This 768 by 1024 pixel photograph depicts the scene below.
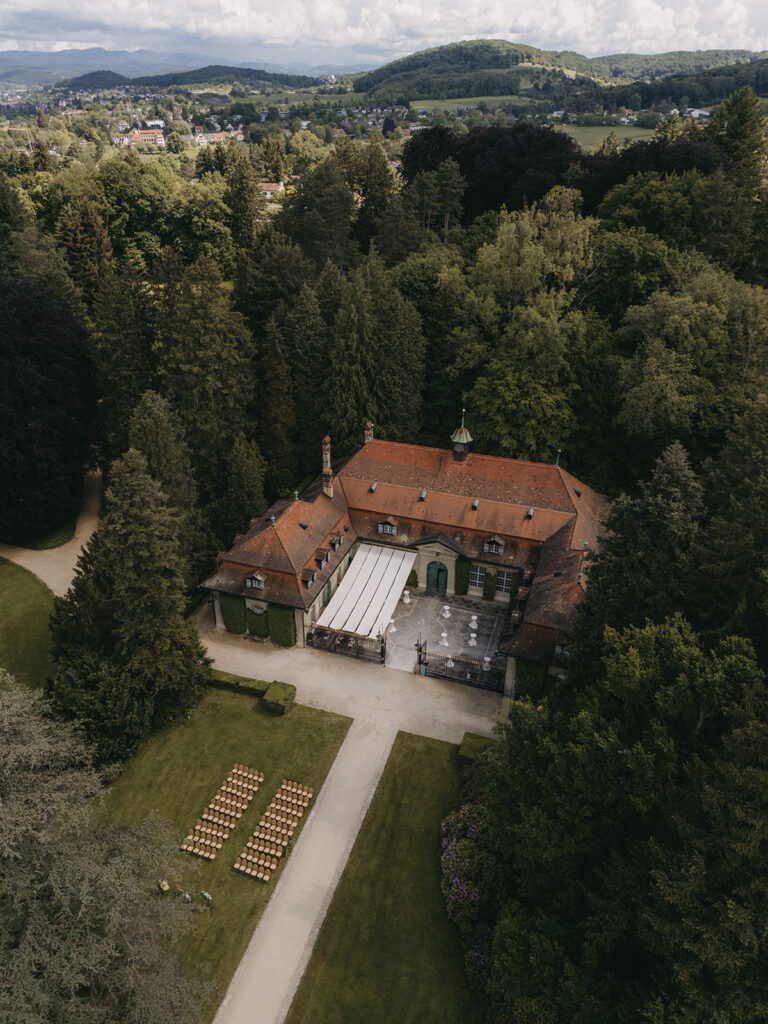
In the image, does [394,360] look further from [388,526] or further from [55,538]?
[55,538]

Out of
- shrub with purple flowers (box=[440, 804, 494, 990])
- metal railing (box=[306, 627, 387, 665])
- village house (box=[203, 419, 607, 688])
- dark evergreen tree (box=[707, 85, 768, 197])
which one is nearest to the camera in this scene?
shrub with purple flowers (box=[440, 804, 494, 990])

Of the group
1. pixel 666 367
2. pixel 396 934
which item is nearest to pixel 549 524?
pixel 666 367

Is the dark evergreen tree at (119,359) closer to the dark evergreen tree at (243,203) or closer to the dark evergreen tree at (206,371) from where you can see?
the dark evergreen tree at (206,371)

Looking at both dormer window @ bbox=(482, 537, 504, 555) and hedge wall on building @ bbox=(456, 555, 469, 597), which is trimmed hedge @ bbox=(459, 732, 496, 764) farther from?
dormer window @ bbox=(482, 537, 504, 555)

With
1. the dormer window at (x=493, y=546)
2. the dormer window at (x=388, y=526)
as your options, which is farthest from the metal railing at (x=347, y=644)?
the dormer window at (x=493, y=546)

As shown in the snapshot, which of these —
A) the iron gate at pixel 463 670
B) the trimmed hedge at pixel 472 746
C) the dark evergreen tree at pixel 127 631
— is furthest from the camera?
the iron gate at pixel 463 670

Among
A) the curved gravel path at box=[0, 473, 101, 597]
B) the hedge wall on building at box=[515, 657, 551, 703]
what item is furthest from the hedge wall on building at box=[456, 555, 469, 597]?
the curved gravel path at box=[0, 473, 101, 597]
